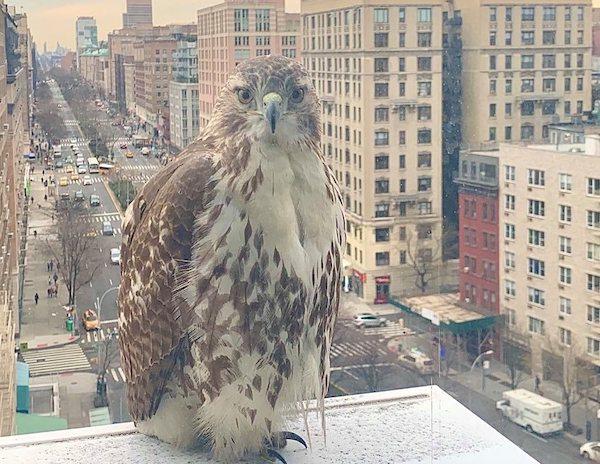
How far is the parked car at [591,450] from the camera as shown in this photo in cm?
415

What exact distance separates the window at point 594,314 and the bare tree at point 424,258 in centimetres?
197

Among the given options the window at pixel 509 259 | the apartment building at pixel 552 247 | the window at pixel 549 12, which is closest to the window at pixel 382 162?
the apartment building at pixel 552 247

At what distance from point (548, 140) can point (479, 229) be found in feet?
3.77

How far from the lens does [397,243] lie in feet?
26.9

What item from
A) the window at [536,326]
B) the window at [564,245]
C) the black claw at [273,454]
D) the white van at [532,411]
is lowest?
the white van at [532,411]

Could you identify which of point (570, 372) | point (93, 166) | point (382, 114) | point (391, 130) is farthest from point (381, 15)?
point (570, 372)

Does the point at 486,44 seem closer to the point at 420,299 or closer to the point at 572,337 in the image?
the point at 420,299

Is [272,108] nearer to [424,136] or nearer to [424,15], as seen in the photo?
[424,136]

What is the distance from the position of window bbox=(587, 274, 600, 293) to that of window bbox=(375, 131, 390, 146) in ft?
9.09

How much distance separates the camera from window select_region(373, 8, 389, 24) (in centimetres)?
819

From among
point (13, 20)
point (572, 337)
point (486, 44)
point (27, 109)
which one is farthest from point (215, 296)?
point (27, 109)

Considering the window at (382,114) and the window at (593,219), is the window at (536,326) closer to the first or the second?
the window at (593,219)

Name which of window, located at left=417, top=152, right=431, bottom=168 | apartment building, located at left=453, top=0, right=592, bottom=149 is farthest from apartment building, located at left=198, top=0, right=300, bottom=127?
apartment building, located at left=453, top=0, right=592, bottom=149

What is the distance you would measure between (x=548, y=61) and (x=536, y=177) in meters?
2.86
